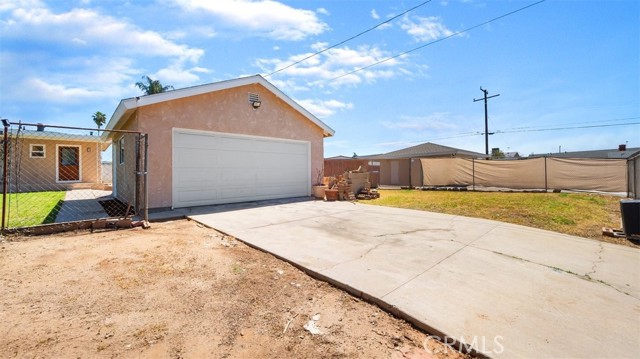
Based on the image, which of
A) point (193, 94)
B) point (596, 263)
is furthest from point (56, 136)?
point (596, 263)

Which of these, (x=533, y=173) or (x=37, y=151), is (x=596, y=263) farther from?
(x=37, y=151)

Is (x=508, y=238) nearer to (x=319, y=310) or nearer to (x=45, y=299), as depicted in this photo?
(x=319, y=310)

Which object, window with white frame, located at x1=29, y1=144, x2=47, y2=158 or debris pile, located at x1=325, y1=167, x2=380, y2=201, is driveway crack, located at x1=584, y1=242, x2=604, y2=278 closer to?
debris pile, located at x1=325, y1=167, x2=380, y2=201

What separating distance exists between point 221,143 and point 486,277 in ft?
24.8

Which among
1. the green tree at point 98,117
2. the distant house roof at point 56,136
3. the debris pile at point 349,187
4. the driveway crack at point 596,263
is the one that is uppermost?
the green tree at point 98,117

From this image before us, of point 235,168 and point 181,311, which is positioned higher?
point 235,168

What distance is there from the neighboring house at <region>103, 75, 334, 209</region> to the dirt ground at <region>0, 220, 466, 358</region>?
3.83 m

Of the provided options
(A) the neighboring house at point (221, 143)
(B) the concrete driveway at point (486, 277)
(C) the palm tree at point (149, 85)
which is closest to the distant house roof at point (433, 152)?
(A) the neighboring house at point (221, 143)

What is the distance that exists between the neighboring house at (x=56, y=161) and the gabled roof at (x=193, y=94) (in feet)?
27.9

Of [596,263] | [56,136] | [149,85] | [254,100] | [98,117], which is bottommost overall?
[596,263]

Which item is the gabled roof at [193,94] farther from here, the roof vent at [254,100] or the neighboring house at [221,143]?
the roof vent at [254,100]

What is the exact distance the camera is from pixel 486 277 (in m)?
3.07

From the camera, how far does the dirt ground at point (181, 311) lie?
1.88 m

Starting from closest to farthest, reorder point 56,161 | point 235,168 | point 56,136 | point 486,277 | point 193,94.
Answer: point 486,277 → point 193,94 → point 235,168 → point 56,136 → point 56,161
